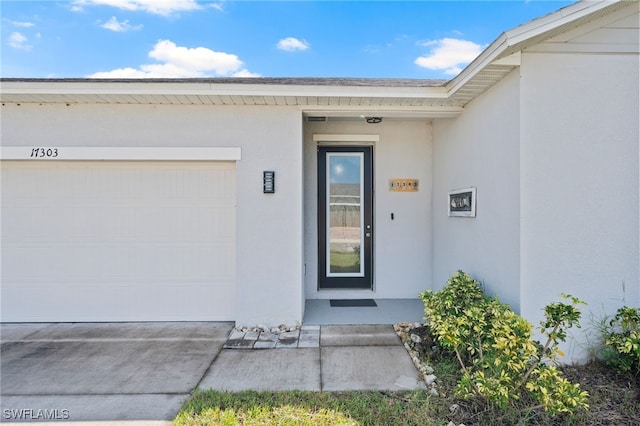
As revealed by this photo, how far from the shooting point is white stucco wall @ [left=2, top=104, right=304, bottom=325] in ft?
15.1

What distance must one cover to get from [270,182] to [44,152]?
322cm

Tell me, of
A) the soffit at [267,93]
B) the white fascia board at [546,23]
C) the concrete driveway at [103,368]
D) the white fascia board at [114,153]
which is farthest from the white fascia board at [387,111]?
the concrete driveway at [103,368]

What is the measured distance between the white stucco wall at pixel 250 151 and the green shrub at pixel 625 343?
3486 mm

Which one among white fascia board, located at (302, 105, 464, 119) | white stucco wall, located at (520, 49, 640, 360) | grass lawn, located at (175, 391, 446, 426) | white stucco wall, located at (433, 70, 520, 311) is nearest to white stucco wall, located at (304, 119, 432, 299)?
white stucco wall, located at (433, 70, 520, 311)

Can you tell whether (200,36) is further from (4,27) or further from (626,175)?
(626,175)

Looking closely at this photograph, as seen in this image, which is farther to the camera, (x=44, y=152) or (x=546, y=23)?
(x=44, y=152)

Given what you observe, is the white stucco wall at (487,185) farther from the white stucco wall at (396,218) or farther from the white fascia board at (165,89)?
the white fascia board at (165,89)

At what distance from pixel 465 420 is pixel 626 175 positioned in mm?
3001

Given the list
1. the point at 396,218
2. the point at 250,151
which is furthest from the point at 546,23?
the point at 250,151

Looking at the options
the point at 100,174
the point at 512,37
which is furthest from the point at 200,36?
the point at 512,37

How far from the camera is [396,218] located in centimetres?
589

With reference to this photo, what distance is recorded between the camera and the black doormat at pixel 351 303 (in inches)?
216

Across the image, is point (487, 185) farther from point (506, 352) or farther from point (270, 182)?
point (270, 182)

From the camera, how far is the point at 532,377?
2764mm
